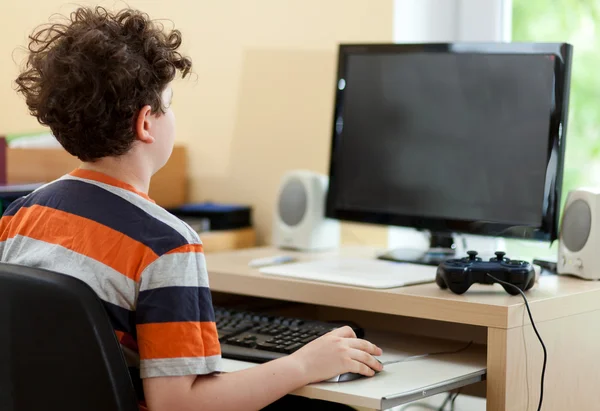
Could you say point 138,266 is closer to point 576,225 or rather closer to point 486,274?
point 486,274

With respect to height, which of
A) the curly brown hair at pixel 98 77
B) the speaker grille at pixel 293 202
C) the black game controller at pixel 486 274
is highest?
the curly brown hair at pixel 98 77

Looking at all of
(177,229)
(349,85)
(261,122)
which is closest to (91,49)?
(177,229)

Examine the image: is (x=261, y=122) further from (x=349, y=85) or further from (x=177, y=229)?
(x=177, y=229)

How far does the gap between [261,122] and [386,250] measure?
51cm

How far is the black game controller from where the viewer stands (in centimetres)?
135

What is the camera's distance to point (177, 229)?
1.11 meters

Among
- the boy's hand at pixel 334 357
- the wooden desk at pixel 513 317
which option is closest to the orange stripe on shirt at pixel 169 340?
the boy's hand at pixel 334 357

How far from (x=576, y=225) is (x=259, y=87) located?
0.90 meters

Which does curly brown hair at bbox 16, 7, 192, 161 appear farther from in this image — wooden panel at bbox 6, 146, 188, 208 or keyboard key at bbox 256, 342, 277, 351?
wooden panel at bbox 6, 146, 188, 208

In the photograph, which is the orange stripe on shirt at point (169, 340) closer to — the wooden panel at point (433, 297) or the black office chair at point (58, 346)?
the black office chair at point (58, 346)

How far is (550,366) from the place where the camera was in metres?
1.39

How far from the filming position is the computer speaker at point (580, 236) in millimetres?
1534

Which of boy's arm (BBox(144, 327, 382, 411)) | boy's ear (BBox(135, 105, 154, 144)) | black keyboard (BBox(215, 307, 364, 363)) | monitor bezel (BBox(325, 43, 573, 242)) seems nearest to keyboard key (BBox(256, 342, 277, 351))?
black keyboard (BBox(215, 307, 364, 363))

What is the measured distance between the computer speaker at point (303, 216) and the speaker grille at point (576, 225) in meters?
0.53
